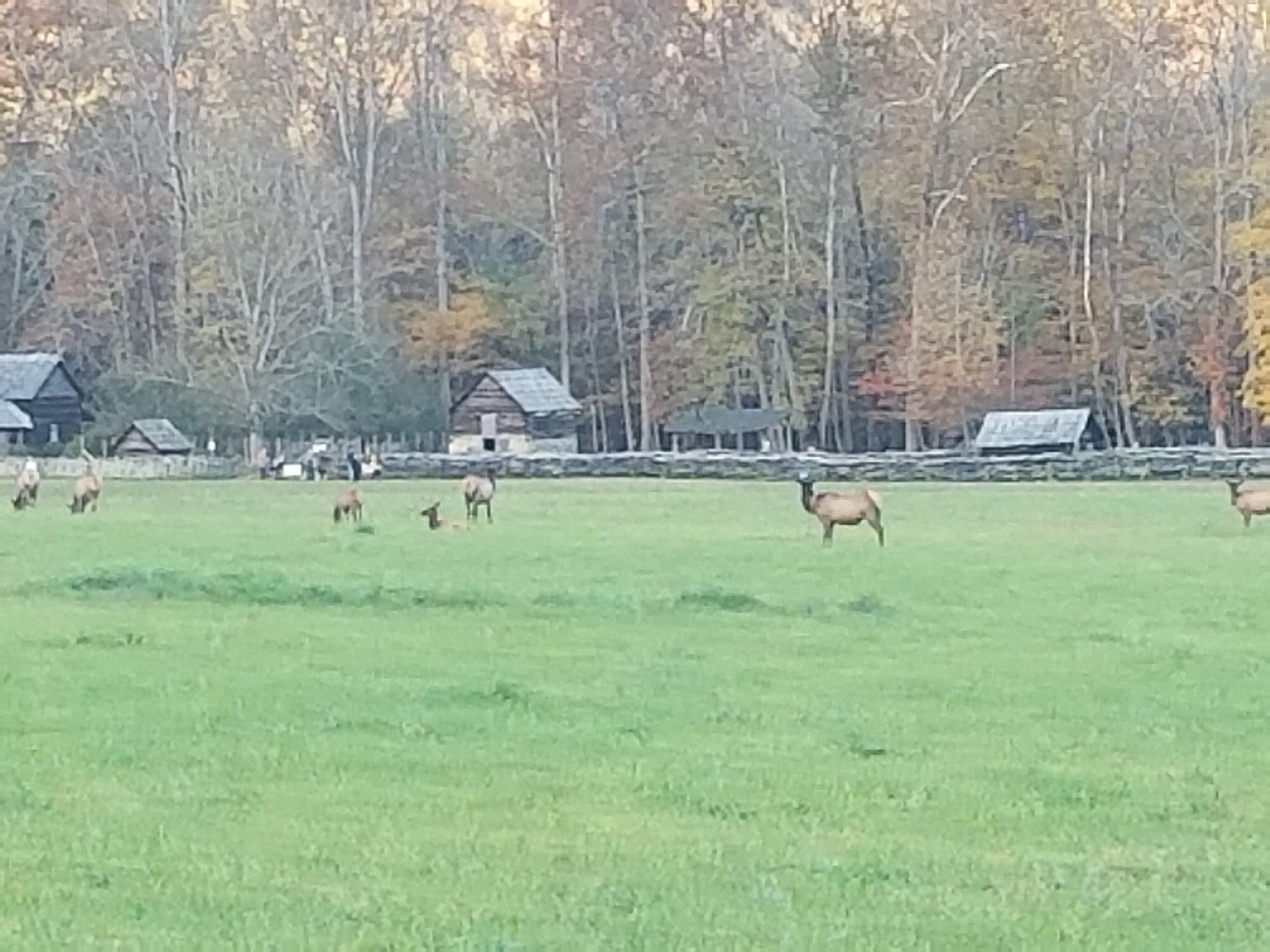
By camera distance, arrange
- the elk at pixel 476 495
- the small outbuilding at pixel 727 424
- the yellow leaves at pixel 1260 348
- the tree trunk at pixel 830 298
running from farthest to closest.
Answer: the small outbuilding at pixel 727 424, the tree trunk at pixel 830 298, the yellow leaves at pixel 1260 348, the elk at pixel 476 495

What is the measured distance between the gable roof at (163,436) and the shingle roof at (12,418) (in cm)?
570

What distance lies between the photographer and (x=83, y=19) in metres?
78.0

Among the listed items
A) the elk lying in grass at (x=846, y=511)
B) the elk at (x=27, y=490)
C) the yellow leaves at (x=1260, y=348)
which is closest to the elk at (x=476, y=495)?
the elk lying in grass at (x=846, y=511)

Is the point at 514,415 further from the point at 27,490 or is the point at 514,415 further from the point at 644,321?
the point at 27,490

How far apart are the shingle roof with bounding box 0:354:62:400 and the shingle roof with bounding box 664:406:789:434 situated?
20.6 metres

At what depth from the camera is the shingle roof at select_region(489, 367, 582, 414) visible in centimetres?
7662

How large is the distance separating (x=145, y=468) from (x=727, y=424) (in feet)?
57.8

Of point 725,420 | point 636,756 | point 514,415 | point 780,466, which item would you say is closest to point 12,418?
point 514,415

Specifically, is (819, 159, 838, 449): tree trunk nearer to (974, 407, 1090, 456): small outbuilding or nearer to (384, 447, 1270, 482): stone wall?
(384, 447, 1270, 482): stone wall

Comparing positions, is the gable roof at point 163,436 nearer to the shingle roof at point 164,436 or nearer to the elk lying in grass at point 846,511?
the shingle roof at point 164,436

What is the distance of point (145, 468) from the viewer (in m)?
72.4

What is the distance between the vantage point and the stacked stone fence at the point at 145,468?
71125 mm

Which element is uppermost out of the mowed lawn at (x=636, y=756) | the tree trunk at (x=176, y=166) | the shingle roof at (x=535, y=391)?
the tree trunk at (x=176, y=166)

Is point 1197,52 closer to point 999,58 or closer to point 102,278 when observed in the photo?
point 999,58
